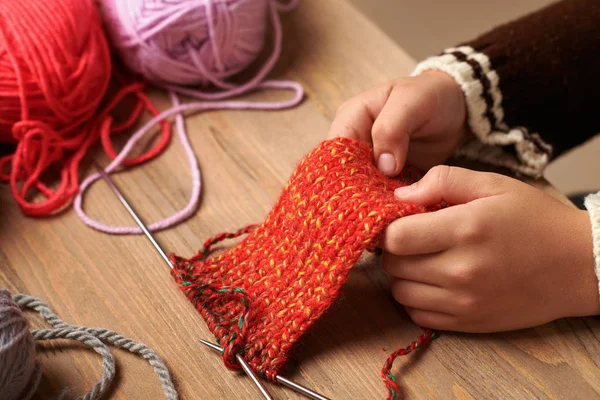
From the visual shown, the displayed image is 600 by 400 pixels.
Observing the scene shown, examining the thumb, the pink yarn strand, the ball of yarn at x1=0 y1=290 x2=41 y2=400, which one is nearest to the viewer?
the ball of yarn at x1=0 y1=290 x2=41 y2=400

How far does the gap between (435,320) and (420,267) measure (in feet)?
0.22

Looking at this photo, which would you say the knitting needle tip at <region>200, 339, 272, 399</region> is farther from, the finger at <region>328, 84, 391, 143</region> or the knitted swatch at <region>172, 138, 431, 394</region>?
the finger at <region>328, 84, 391, 143</region>

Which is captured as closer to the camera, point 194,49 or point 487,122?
point 487,122

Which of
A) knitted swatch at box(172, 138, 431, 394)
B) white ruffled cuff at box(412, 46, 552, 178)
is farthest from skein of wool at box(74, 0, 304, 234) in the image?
white ruffled cuff at box(412, 46, 552, 178)

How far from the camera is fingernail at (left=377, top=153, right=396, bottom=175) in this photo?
744 mm

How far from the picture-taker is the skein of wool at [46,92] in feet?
2.77

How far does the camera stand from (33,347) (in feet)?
2.06

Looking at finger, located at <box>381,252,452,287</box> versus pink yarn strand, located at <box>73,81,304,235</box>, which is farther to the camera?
pink yarn strand, located at <box>73,81,304,235</box>

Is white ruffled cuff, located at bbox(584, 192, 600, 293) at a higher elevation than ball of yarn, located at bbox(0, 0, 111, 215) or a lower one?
lower

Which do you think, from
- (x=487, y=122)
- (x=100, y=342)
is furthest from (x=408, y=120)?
(x=100, y=342)

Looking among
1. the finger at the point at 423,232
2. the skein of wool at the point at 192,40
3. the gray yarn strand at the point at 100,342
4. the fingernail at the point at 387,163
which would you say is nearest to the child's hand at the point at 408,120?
the fingernail at the point at 387,163

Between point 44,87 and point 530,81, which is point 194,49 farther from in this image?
point 530,81

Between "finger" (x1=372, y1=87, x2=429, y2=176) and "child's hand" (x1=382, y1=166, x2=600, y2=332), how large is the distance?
6 cm

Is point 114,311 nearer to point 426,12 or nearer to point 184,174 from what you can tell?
point 184,174
